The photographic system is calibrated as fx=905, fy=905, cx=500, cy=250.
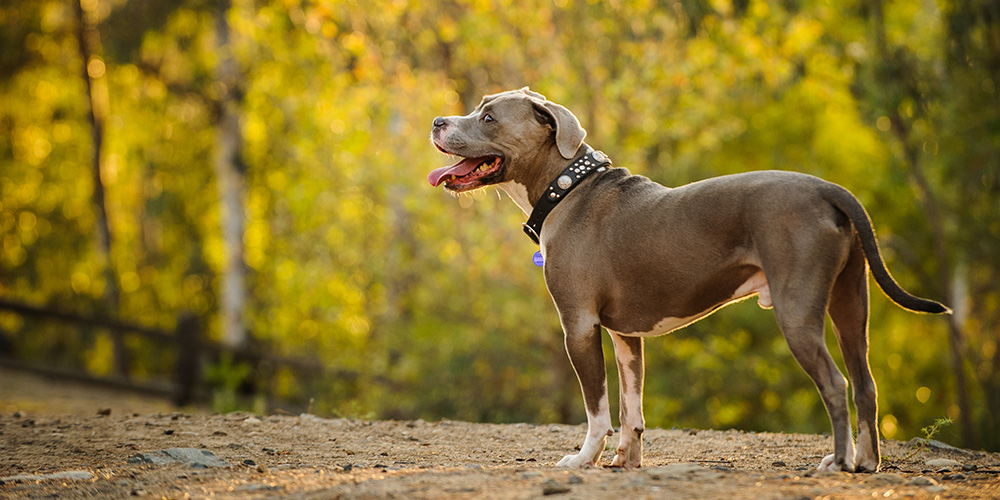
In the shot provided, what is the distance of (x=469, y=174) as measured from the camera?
5.57 meters

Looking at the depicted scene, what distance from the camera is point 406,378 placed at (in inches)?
517

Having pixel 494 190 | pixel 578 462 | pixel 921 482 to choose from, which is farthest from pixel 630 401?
pixel 494 190

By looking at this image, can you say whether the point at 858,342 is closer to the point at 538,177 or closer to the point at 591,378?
the point at 591,378

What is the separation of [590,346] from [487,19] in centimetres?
958

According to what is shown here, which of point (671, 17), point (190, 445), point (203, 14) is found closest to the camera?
point (190, 445)

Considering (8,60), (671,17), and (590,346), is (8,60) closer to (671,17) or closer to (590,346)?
(671,17)

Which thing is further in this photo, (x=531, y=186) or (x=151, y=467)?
(x=531, y=186)

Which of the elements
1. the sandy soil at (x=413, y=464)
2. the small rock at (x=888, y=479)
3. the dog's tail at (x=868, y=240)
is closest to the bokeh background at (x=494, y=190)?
the sandy soil at (x=413, y=464)

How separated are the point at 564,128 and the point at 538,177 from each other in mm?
341

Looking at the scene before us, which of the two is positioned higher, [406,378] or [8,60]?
[8,60]

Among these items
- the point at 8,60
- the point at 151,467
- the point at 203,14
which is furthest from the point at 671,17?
the point at 8,60

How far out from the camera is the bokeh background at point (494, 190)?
12.8 meters

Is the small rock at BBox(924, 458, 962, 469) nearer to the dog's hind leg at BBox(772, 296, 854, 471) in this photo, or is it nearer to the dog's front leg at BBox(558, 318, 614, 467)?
the dog's hind leg at BBox(772, 296, 854, 471)

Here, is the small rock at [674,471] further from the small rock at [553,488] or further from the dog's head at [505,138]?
the dog's head at [505,138]
